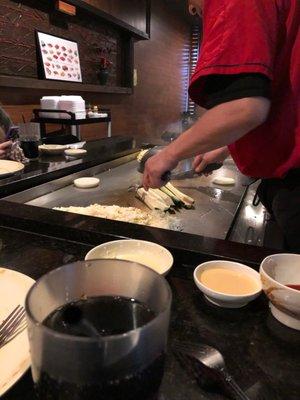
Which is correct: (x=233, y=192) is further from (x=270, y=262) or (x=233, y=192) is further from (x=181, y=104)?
(x=181, y=104)

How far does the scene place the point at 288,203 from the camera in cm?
123

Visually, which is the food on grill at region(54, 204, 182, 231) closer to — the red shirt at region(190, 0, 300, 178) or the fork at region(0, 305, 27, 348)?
the red shirt at region(190, 0, 300, 178)

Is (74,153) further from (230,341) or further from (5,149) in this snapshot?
(230,341)

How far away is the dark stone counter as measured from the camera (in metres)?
1.73

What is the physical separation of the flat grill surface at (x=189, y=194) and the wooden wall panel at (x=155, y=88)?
3.02 meters

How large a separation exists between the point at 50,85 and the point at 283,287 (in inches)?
149

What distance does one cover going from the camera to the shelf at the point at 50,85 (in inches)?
130

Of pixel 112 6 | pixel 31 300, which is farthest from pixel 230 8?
pixel 112 6

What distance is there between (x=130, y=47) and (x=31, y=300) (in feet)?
18.5

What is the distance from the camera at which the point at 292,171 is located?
117 centimetres

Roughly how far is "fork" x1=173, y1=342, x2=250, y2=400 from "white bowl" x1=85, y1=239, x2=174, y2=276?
0.28 meters

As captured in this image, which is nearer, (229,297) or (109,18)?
(229,297)

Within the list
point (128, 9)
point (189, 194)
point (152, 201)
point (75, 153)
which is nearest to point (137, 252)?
point (152, 201)

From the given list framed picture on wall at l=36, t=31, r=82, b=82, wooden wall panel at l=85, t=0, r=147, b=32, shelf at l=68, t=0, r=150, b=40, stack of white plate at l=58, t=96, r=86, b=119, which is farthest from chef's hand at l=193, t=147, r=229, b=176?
wooden wall panel at l=85, t=0, r=147, b=32
